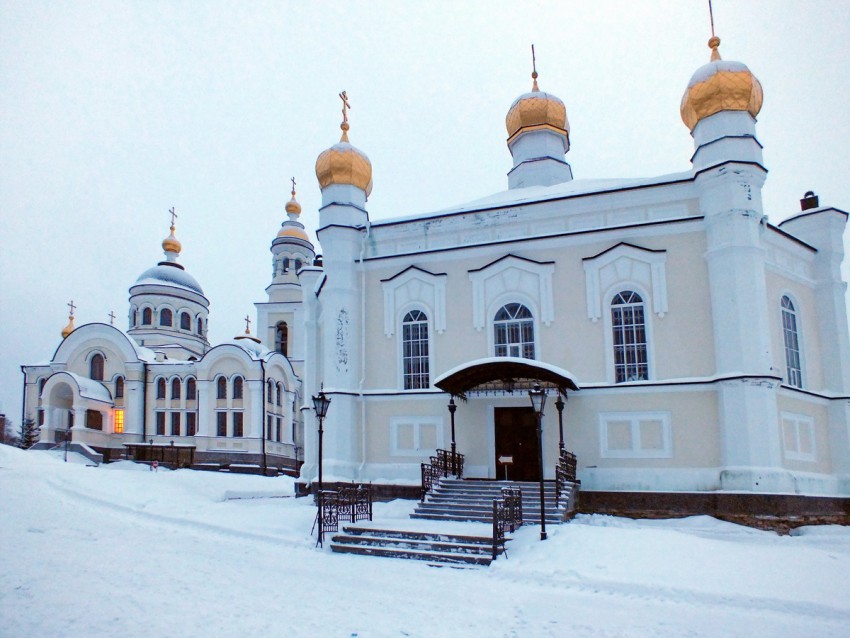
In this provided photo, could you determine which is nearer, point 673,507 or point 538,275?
point 673,507

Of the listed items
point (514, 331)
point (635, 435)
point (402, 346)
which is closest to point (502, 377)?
point (514, 331)

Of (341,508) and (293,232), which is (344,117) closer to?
(341,508)

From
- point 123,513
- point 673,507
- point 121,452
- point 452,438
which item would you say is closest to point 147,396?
point 121,452

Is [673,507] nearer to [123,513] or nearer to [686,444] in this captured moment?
[686,444]

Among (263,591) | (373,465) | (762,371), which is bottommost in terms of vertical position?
(263,591)

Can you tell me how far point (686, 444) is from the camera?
1412 cm

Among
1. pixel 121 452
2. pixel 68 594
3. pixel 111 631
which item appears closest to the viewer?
pixel 111 631

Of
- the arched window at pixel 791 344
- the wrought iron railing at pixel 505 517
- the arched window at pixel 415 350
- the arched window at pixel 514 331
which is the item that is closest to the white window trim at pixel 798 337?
the arched window at pixel 791 344

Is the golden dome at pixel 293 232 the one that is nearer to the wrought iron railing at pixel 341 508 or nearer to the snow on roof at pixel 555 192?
the snow on roof at pixel 555 192

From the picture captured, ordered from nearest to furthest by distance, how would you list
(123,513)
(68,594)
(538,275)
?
1. (68,594)
2. (123,513)
3. (538,275)

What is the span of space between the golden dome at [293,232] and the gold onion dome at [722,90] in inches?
1098

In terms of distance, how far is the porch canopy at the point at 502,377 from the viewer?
13922 mm

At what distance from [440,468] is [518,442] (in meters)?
2.00

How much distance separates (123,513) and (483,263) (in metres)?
9.93
